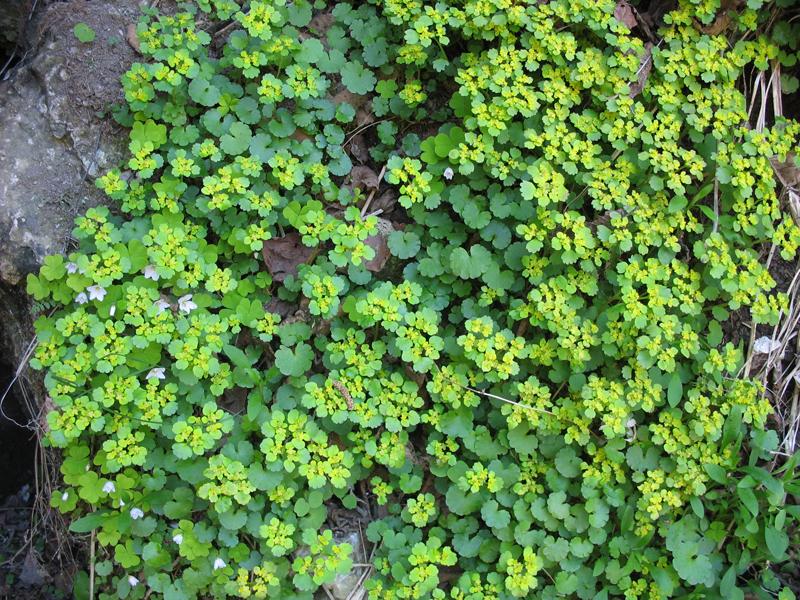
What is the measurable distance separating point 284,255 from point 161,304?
2.07ft

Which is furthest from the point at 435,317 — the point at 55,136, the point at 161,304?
the point at 55,136

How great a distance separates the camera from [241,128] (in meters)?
3.60

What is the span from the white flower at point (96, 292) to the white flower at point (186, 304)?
0.34 m

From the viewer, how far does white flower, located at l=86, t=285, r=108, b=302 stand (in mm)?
3375

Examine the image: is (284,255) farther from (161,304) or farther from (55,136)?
(55,136)

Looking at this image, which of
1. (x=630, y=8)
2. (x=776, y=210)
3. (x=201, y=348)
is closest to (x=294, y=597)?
(x=201, y=348)

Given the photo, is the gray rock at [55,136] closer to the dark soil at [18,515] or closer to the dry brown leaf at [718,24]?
the dark soil at [18,515]

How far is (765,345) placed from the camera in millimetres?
3648

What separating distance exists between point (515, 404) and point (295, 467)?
3.42 ft

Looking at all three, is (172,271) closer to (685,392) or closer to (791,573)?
(685,392)

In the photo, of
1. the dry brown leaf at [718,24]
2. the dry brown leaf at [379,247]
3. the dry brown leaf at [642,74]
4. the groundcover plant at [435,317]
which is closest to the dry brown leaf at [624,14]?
the groundcover plant at [435,317]

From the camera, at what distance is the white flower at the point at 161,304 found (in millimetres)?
3389

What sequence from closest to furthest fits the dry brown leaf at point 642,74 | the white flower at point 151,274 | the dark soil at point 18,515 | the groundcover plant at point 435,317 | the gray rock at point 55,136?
the groundcover plant at point 435,317 < the white flower at point 151,274 < the gray rock at point 55,136 < the dry brown leaf at point 642,74 < the dark soil at point 18,515

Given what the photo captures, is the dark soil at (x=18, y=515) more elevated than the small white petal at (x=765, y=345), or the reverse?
the small white petal at (x=765, y=345)
